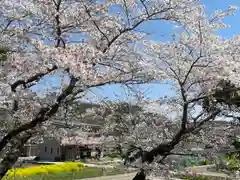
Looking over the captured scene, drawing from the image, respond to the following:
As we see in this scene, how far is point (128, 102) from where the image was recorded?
5.47m

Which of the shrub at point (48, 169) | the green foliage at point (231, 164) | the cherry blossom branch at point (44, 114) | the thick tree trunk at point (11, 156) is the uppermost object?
the cherry blossom branch at point (44, 114)

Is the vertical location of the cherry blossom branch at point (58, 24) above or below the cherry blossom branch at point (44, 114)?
above

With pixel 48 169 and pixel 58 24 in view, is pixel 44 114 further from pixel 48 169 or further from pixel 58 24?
pixel 48 169

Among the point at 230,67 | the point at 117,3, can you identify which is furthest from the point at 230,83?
the point at 117,3

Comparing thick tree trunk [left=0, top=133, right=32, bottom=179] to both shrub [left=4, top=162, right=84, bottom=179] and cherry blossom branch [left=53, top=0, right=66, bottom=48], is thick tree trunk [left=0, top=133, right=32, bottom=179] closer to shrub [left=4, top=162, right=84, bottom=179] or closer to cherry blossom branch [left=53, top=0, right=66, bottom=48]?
cherry blossom branch [left=53, top=0, right=66, bottom=48]

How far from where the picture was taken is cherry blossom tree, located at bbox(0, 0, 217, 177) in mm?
3998

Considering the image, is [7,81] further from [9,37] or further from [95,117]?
[95,117]

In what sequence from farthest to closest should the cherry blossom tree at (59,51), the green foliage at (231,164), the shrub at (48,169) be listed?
1. the shrub at (48,169)
2. the green foliage at (231,164)
3. the cherry blossom tree at (59,51)

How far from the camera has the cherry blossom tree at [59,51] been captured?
157 inches

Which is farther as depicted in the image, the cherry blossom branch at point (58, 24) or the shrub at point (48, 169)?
the shrub at point (48, 169)

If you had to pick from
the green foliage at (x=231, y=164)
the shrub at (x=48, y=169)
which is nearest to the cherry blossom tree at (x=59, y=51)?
the green foliage at (x=231, y=164)

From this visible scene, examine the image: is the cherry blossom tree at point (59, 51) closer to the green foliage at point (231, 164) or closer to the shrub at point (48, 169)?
the green foliage at point (231, 164)

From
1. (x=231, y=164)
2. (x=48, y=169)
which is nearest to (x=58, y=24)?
(x=231, y=164)

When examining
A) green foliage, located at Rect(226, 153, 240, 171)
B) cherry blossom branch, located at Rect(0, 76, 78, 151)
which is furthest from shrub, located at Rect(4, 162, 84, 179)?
cherry blossom branch, located at Rect(0, 76, 78, 151)
